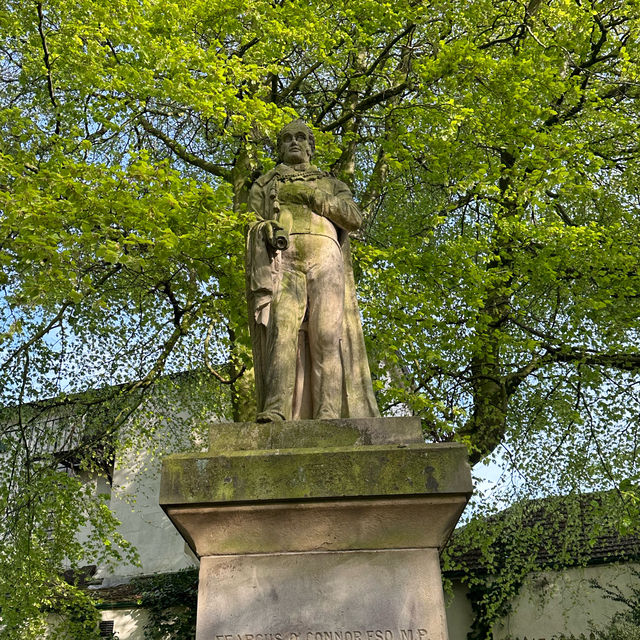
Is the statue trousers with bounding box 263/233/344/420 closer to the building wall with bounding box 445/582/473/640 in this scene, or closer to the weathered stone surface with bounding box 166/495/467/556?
the weathered stone surface with bounding box 166/495/467/556

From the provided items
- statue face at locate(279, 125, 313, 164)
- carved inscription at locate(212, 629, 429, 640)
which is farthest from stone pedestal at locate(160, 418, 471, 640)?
statue face at locate(279, 125, 313, 164)

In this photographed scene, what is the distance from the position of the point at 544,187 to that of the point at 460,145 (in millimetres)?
1508

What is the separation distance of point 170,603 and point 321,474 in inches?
592

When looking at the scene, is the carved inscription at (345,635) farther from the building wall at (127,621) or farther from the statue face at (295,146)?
the building wall at (127,621)

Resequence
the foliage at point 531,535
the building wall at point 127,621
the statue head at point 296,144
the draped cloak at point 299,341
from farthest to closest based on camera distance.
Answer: the building wall at point 127,621 < the foliage at point 531,535 < the statue head at point 296,144 < the draped cloak at point 299,341

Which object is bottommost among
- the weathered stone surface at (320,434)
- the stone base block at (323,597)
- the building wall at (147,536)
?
the stone base block at (323,597)

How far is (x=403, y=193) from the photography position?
14734mm

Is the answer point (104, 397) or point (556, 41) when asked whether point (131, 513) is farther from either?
point (556, 41)

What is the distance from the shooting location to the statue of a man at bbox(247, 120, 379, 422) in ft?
17.9

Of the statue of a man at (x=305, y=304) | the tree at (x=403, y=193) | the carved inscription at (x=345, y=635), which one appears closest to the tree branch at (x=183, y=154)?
the tree at (x=403, y=193)

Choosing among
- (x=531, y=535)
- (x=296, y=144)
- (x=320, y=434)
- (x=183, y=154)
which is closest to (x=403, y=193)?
(x=183, y=154)

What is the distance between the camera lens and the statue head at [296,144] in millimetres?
6352

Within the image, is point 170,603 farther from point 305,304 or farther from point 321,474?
point 321,474

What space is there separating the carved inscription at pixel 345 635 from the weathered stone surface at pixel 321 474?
71 cm
